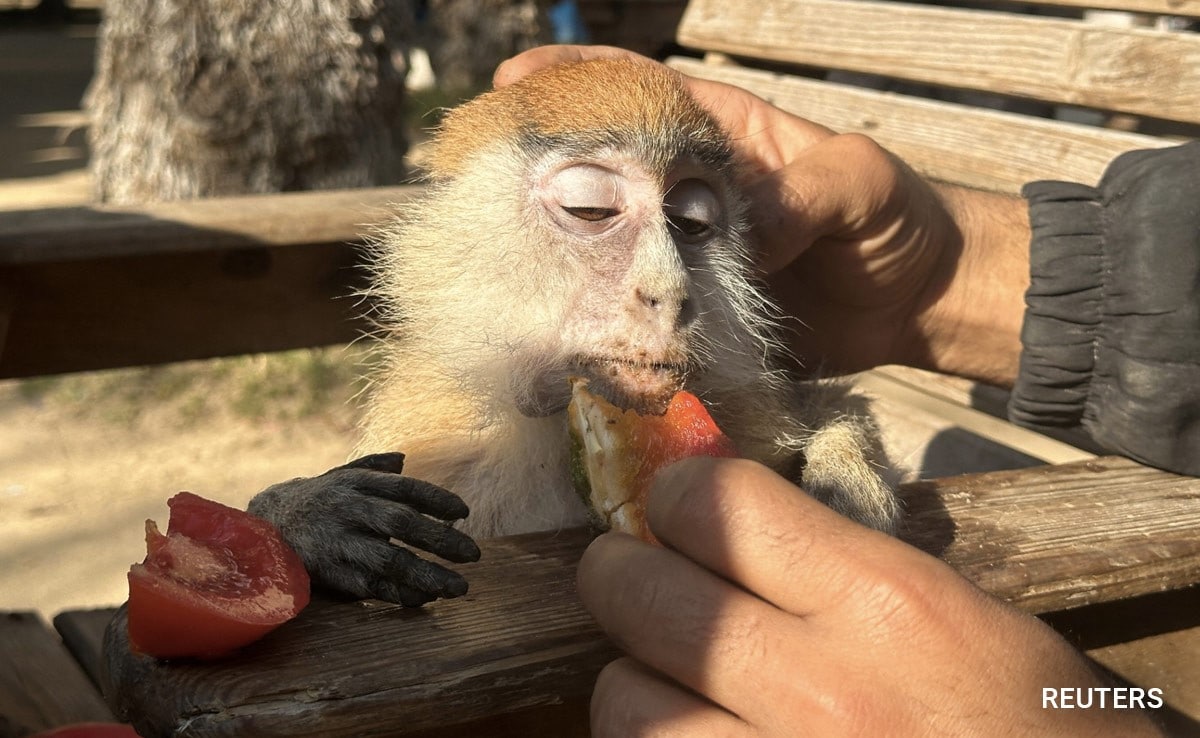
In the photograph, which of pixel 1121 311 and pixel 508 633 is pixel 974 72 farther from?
pixel 508 633

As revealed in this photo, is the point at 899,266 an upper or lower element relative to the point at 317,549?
upper

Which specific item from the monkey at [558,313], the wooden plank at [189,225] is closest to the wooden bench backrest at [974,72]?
the monkey at [558,313]

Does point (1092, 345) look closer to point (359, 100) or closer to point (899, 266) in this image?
point (899, 266)

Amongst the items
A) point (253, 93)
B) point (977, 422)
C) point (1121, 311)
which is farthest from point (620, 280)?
point (253, 93)

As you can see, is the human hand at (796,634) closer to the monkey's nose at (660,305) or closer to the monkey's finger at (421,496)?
the monkey's finger at (421,496)

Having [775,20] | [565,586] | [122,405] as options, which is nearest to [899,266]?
[565,586]

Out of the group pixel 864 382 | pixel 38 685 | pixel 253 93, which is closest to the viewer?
pixel 38 685
